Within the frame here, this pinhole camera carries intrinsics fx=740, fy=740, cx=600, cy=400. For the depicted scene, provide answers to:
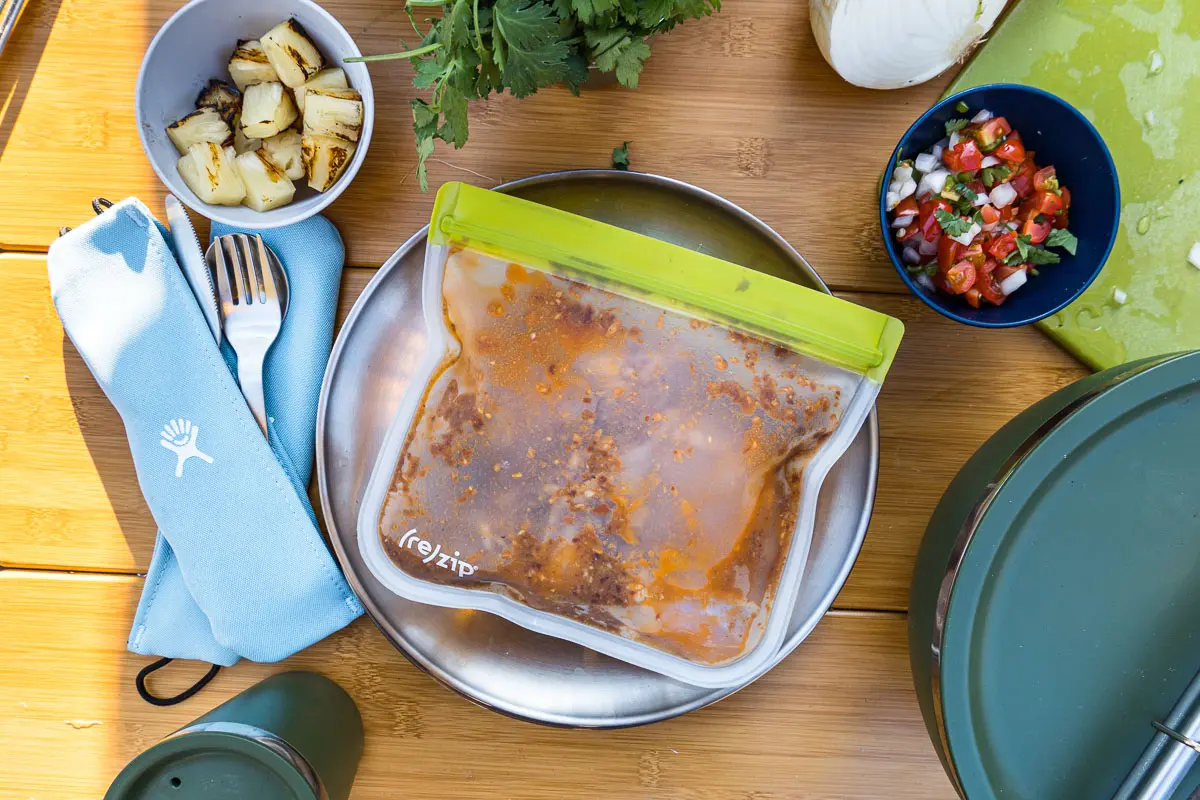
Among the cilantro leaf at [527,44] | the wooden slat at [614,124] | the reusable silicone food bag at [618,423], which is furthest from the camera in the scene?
the wooden slat at [614,124]

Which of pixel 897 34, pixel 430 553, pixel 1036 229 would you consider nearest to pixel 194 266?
pixel 430 553

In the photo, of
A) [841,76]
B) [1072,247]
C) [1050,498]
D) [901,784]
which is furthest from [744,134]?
[901,784]

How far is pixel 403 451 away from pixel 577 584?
198mm

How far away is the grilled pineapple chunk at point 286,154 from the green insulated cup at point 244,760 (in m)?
0.50

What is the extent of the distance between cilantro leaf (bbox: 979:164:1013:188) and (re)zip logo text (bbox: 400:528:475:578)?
593 mm

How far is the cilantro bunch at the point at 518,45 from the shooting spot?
552 millimetres

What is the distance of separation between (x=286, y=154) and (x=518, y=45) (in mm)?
274

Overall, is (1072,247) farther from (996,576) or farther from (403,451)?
(403,451)

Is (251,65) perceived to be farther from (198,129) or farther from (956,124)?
(956,124)

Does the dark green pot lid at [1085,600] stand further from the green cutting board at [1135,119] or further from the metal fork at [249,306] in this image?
the metal fork at [249,306]

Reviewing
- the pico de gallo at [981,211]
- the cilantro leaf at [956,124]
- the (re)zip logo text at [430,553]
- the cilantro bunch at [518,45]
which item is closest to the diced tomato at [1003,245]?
the pico de gallo at [981,211]

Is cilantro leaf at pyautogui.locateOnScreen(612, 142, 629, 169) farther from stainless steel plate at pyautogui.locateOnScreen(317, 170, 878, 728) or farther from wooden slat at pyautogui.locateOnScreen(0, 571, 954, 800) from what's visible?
wooden slat at pyautogui.locateOnScreen(0, 571, 954, 800)

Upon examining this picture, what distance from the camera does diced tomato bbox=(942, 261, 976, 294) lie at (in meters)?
0.67

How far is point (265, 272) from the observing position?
735mm
